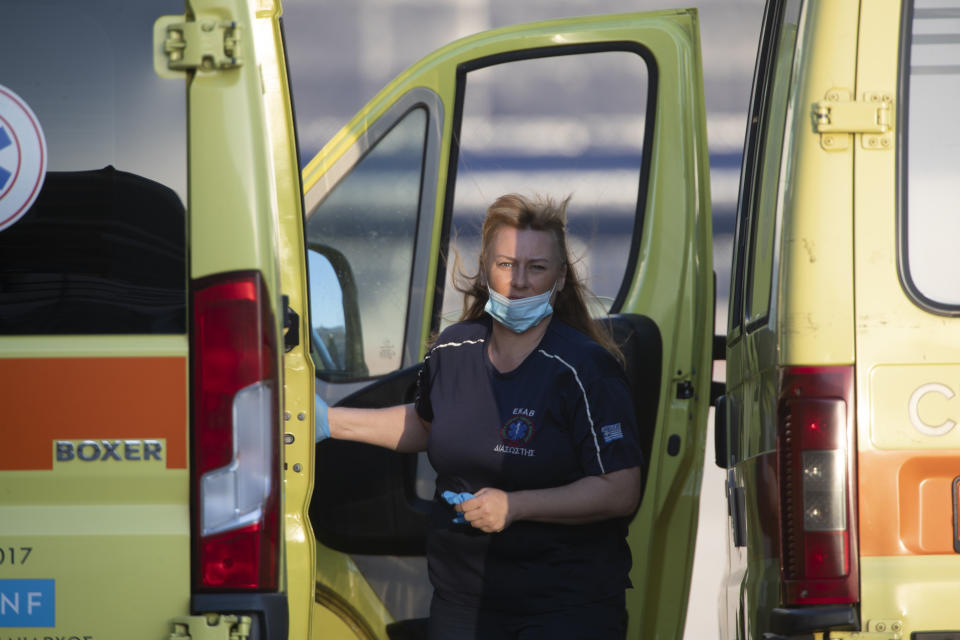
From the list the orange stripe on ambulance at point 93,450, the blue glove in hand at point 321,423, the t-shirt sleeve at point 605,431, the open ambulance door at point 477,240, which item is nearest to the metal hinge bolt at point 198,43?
the orange stripe on ambulance at point 93,450

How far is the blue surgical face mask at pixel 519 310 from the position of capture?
9.64 ft

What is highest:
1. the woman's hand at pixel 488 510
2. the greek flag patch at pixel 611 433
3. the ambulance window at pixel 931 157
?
the ambulance window at pixel 931 157

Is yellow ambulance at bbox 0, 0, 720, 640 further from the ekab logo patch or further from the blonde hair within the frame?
the blonde hair

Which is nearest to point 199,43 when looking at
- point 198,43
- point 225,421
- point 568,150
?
point 198,43

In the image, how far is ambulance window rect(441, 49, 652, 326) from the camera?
11.2ft

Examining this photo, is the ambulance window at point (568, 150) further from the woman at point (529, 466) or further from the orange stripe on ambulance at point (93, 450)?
the orange stripe on ambulance at point (93, 450)

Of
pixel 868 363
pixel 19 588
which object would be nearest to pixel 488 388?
pixel 868 363

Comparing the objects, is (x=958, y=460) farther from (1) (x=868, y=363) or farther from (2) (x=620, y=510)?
(2) (x=620, y=510)

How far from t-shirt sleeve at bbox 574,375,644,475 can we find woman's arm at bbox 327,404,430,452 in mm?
553

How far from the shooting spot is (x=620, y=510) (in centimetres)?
278

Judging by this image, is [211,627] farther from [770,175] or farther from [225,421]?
[770,175]

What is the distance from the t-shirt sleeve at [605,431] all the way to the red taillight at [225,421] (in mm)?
993

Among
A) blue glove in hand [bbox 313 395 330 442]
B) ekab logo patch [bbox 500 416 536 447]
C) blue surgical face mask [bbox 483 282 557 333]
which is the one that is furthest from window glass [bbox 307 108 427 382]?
ekab logo patch [bbox 500 416 536 447]

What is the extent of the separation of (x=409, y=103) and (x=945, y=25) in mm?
1707
